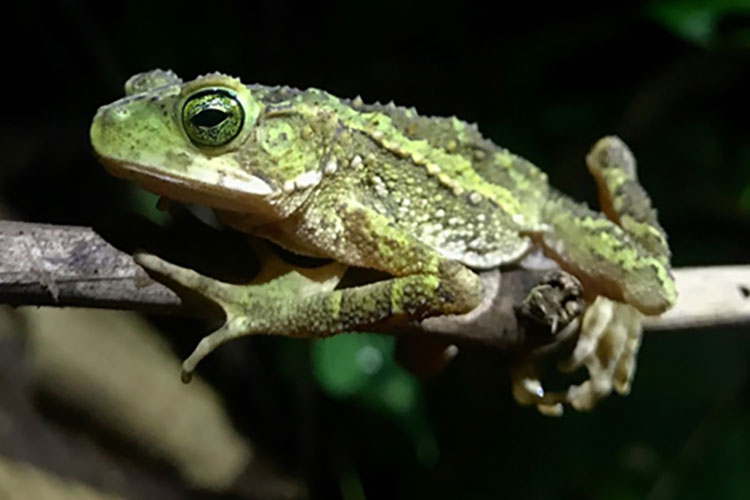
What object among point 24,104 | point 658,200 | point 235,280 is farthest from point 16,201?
point 658,200

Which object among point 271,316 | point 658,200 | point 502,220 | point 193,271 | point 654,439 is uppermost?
point 193,271

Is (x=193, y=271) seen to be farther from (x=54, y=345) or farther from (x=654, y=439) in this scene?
(x=654, y=439)

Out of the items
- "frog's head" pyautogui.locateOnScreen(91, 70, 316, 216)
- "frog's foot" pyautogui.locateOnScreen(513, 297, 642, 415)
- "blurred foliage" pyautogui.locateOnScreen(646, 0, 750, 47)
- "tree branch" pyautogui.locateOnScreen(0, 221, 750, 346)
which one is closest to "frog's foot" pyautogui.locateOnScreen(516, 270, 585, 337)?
"tree branch" pyautogui.locateOnScreen(0, 221, 750, 346)

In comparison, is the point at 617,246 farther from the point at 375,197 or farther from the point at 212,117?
the point at 212,117

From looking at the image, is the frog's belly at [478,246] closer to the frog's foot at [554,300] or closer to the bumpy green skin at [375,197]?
the bumpy green skin at [375,197]

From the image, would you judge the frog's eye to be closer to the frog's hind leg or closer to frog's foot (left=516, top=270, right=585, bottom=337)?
frog's foot (left=516, top=270, right=585, bottom=337)

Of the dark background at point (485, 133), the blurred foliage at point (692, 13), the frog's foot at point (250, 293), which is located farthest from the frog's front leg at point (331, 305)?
the blurred foliage at point (692, 13)
